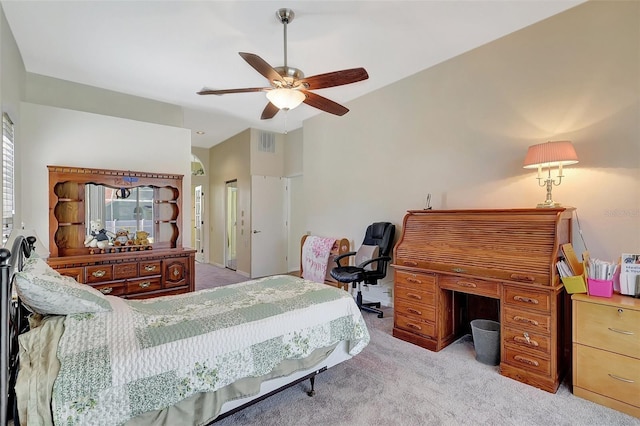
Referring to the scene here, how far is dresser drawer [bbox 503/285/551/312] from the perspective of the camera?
2186 millimetres

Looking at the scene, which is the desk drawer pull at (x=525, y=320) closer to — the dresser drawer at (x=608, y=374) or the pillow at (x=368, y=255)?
the dresser drawer at (x=608, y=374)

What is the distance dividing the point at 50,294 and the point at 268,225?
15.1ft

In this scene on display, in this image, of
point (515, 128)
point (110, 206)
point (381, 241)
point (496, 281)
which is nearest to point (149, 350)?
point (496, 281)

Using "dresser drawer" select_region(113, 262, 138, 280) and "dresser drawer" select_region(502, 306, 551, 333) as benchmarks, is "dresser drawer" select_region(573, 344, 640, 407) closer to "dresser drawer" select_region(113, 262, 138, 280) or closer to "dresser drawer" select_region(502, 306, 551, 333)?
"dresser drawer" select_region(502, 306, 551, 333)

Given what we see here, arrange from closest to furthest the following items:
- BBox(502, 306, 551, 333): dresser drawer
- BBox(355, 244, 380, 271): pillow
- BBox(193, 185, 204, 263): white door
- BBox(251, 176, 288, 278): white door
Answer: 1. BBox(502, 306, 551, 333): dresser drawer
2. BBox(355, 244, 380, 271): pillow
3. BBox(251, 176, 288, 278): white door
4. BBox(193, 185, 204, 263): white door

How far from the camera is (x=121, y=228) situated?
3.83 meters

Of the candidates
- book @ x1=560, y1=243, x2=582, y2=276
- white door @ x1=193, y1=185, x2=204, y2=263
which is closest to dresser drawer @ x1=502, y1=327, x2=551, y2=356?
book @ x1=560, y1=243, x2=582, y2=276

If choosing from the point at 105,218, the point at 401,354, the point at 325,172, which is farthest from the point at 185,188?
the point at 401,354

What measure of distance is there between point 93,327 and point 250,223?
434 cm

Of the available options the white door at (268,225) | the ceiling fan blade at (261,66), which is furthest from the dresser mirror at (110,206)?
the ceiling fan blade at (261,66)

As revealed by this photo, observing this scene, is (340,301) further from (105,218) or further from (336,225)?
(105,218)

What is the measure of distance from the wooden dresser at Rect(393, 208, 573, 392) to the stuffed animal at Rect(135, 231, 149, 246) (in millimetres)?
3182

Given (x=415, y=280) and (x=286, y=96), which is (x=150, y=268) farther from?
(x=415, y=280)

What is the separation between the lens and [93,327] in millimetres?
1484
